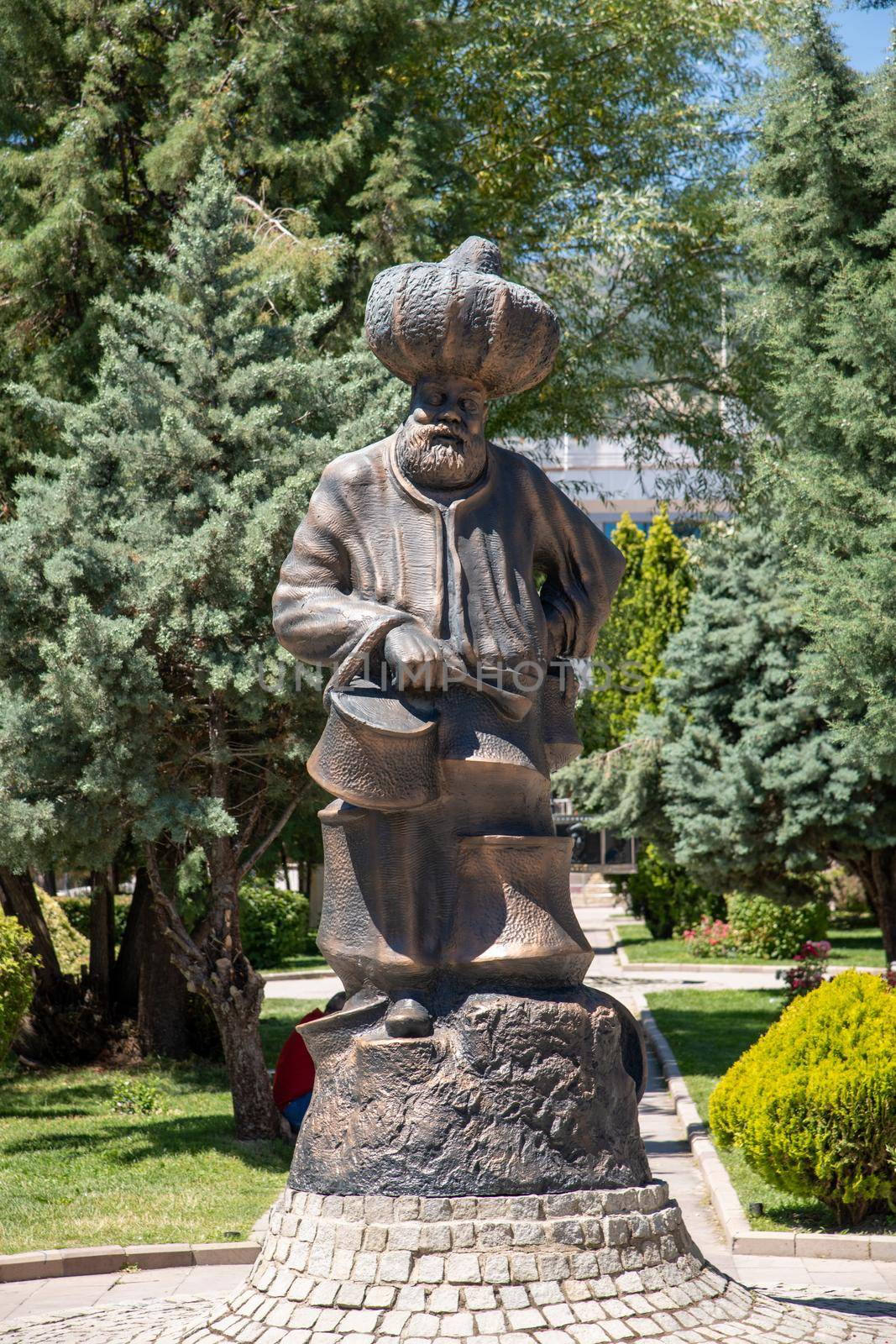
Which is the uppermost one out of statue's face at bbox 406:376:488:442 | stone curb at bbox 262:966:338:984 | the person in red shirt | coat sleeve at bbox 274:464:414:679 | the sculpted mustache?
statue's face at bbox 406:376:488:442

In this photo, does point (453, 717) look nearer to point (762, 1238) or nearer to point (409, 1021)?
point (409, 1021)

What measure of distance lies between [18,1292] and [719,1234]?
12.5 feet

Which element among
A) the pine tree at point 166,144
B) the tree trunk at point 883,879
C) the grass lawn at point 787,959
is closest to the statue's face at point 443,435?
the pine tree at point 166,144

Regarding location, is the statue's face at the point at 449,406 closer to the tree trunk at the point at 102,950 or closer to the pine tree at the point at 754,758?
the pine tree at the point at 754,758

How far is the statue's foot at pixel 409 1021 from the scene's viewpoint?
4.54 m

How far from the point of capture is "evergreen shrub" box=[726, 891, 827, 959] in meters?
24.5

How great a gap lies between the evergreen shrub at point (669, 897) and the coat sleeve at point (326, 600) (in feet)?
72.9

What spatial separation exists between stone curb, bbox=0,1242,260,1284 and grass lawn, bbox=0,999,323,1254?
266mm

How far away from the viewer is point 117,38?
1264cm

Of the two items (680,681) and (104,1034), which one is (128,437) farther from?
(680,681)

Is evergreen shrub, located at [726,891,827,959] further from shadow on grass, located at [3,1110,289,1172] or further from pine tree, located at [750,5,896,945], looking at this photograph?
shadow on grass, located at [3,1110,289,1172]

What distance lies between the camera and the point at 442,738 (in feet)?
15.8

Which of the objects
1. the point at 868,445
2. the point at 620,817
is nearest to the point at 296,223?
the point at 868,445

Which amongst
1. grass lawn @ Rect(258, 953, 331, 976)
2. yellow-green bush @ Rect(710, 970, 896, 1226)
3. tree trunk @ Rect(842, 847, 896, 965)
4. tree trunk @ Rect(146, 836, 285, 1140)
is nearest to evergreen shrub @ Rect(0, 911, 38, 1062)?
tree trunk @ Rect(146, 836, 285, 1140)
